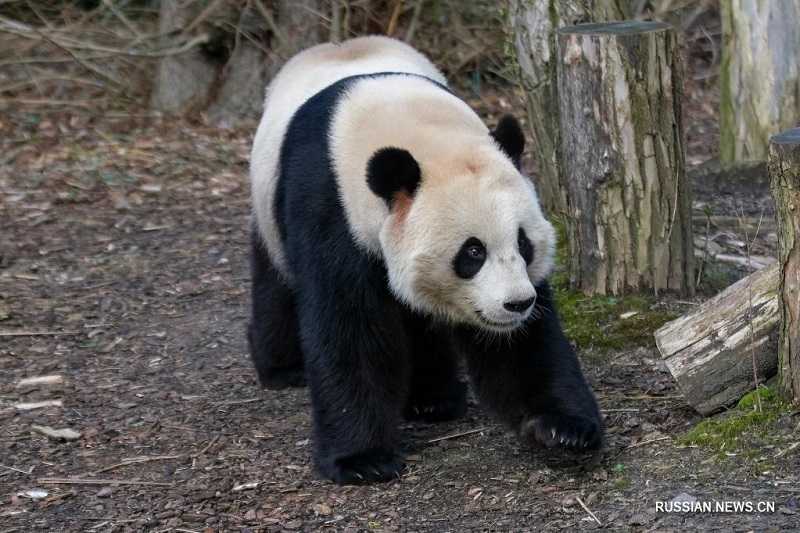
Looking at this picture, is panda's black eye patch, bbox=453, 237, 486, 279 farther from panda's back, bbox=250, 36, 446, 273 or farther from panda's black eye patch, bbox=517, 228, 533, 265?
panda's back, bbox=250, 36, 446, 273

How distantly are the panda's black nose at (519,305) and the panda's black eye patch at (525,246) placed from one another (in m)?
0.23

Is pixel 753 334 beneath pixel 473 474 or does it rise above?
above

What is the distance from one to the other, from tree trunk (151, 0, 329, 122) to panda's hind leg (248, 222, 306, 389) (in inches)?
198

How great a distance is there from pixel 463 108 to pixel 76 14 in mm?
7425

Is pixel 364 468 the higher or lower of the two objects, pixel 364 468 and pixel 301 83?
the lower

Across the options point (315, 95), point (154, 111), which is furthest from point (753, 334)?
point (154, 111)

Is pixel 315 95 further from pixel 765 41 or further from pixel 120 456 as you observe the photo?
pixel 765 41

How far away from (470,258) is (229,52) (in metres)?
7.14

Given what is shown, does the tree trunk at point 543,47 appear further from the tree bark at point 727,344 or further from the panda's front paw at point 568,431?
the panda's front paw at point 568,431

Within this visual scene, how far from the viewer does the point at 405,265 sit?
12.8 ft

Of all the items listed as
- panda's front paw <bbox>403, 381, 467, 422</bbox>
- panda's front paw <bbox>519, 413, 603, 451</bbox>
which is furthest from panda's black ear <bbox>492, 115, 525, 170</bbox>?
panda's front paw <bbox>403, 381, 467, 422</bbox>

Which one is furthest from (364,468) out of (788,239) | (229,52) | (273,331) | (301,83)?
(229,52)

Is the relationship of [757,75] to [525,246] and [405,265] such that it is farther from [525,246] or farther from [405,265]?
[405,265]

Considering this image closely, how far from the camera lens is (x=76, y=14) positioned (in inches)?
422
